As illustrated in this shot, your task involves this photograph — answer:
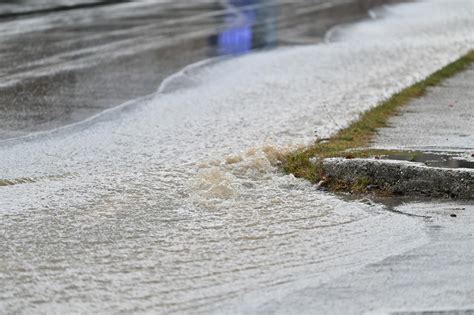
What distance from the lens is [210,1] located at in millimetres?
25109

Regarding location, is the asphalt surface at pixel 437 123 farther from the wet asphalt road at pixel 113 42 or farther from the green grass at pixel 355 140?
the wet asphalt road at pixel 113 42

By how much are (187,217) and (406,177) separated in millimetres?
1835

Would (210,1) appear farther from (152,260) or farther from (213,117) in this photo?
(152,260)

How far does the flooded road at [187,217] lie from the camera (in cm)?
542

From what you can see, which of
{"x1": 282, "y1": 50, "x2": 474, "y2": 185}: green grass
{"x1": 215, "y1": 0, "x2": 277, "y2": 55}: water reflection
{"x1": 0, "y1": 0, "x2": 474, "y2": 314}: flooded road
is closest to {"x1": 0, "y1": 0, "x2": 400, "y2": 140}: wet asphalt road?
{"x1": 215, "y1": 0, "x2": 277, "y2": 55}: water reflection

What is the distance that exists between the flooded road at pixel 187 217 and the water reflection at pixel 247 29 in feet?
15.0

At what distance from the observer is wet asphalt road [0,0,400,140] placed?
1150 centimetres

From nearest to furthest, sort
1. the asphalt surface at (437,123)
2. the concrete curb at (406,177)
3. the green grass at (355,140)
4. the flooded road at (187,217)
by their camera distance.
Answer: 1. the flooded road at (187,217)
2. the concrete curb at (406,177)
3. the green grass at (355,140)
4. the asphalt surface at (437,123)

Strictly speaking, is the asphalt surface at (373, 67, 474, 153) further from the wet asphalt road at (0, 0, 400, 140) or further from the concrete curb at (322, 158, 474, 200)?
the wet asphalt road at (0, 0, 400, 140)

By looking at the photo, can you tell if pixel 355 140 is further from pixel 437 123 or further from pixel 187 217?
pixel 187 217

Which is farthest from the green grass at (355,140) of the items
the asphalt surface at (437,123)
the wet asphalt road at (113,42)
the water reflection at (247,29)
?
the water reflection at (247,29)

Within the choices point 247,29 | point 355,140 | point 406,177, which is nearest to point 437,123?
point 355,140

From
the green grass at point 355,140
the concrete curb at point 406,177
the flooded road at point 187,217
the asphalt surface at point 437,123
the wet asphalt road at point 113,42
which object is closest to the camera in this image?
the flooded road at point 187,217

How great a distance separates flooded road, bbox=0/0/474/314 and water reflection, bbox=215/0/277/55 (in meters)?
4.56
